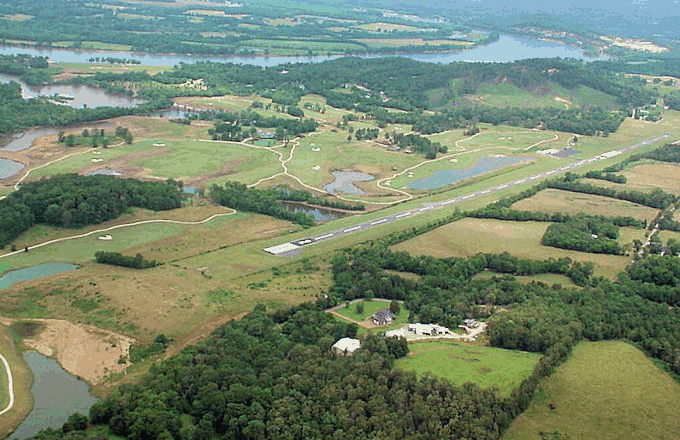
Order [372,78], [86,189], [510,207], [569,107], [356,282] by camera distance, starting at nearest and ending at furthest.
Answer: [356,282], [86,189], [510,207], [569,107], [372,78]

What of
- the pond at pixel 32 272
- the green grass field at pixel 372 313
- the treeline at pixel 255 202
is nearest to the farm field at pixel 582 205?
the treeline at pixel 255 202

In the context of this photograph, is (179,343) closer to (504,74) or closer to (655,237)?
(655,237)

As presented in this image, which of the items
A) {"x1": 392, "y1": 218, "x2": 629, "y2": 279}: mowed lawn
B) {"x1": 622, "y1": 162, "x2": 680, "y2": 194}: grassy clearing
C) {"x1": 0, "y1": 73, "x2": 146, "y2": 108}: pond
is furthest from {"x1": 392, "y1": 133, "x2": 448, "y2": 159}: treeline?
{"x1": 0, "y1": 73, "x2": 146, "y2": 108}: pond

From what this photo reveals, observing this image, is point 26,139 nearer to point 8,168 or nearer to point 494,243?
point 8,168

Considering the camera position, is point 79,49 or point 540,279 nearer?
point 540,279

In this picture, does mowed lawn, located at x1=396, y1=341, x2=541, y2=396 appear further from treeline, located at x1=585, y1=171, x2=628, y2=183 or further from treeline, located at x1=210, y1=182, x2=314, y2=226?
treeline, located at x1=585, y1=171, x2=628, y2=183

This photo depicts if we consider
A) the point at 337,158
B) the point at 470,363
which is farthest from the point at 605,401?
the point at 337,158

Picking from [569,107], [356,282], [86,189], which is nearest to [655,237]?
[356,282]
